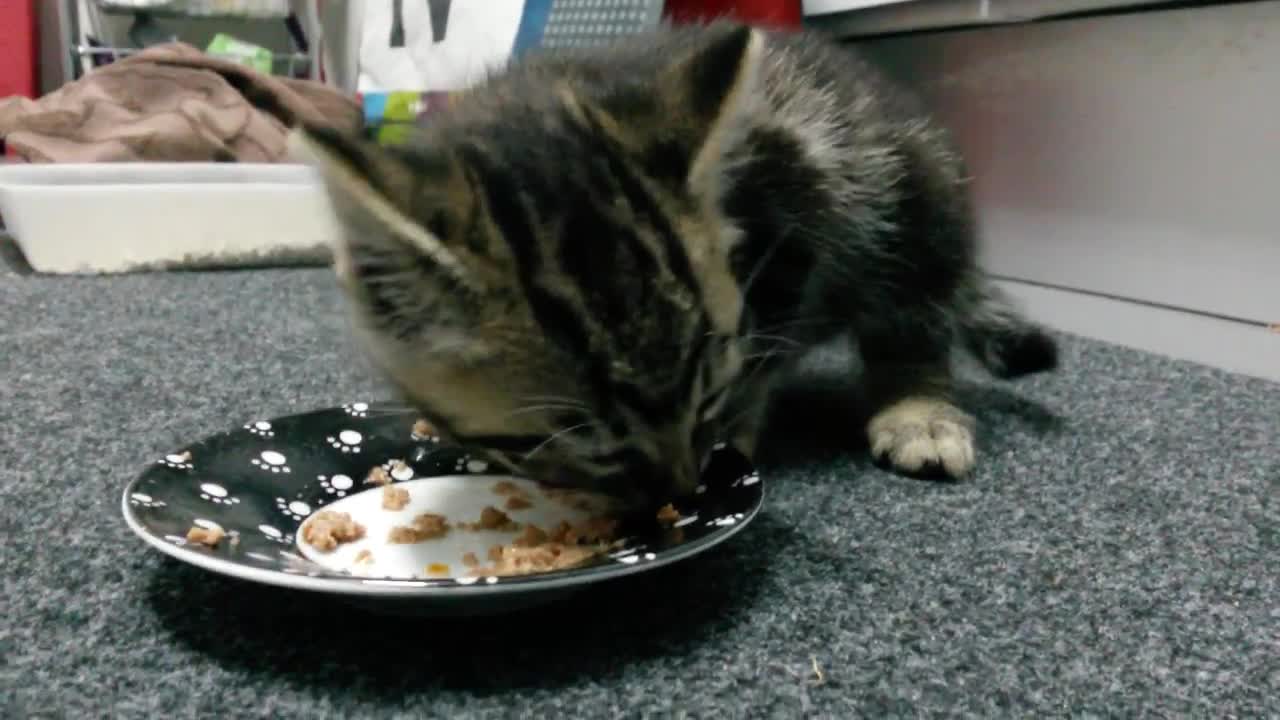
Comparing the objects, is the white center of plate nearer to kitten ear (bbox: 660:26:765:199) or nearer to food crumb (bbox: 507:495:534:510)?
food crumb (bbox: 507:495:534:510)

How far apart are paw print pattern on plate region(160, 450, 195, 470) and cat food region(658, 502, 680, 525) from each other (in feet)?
1.49

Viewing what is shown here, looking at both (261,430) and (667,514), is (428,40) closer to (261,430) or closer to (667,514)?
(261,430)

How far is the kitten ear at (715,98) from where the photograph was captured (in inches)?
34.5

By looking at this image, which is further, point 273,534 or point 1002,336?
point 1002,336

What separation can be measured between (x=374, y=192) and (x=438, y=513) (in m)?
0.39

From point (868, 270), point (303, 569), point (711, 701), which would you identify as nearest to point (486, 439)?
point (303, 569)

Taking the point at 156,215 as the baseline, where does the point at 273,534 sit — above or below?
above

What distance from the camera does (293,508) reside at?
39.7 inches

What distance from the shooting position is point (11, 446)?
127cm

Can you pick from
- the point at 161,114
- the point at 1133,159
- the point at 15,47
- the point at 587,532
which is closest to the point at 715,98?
the point at 587,532

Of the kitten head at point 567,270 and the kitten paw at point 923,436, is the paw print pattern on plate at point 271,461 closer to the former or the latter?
the kitten head at point 567,270

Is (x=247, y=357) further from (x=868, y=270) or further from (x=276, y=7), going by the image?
(x=276, y=7)

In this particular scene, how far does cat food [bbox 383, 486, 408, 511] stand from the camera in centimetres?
104

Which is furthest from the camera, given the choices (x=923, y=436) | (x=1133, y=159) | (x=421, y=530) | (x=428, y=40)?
(x=428, y=40)
